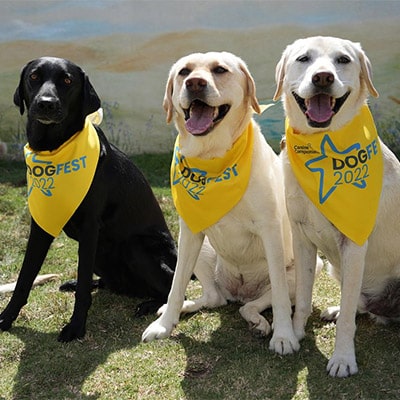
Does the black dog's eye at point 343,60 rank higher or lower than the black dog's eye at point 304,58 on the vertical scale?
higher

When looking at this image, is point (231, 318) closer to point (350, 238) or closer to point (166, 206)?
point (350, 238)

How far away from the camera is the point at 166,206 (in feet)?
20.8

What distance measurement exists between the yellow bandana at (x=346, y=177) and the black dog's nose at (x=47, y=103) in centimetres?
134

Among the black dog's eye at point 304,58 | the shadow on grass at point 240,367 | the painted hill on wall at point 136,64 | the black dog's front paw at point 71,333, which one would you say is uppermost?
the black dog's eye at point 304,58

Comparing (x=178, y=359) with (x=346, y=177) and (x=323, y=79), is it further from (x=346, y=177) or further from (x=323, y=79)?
(x=323, y=79)

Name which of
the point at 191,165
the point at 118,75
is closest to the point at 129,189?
the point at 191,165

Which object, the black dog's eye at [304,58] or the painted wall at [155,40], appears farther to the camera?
the painted wall at [155,40]

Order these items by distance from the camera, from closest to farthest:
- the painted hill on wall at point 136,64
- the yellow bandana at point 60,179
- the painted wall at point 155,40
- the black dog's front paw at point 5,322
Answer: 1. the yellow bandana at point 60,179
2. the black dog's front paw at point 5,322
3. the painted wall at point 155,40
4. the painted hill on wall at point 136,64

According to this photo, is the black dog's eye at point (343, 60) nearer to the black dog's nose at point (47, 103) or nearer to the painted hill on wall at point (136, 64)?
the black dog's nose at point (47, 103)

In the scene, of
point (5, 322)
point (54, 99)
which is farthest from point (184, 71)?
point (5, 322)

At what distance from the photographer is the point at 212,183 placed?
3.42 m

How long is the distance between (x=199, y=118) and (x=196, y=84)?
20 cm

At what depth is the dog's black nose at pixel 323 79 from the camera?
2918 mm

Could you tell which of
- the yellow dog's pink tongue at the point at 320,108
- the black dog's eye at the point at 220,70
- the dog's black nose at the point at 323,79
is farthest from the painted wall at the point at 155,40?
the dog's black nose at the point at 323,79
